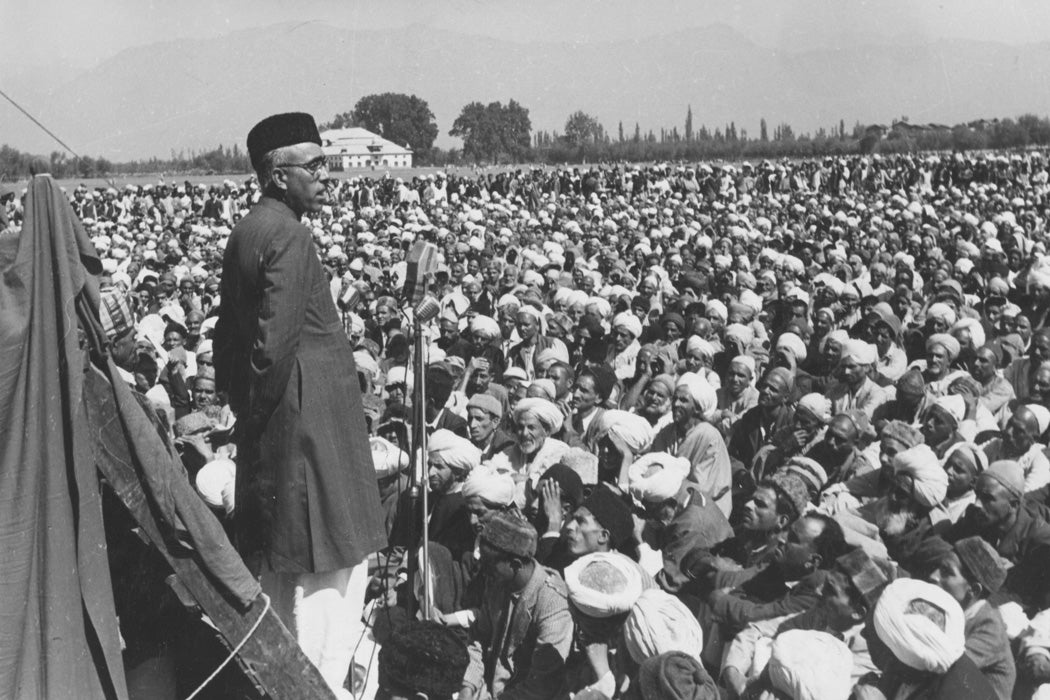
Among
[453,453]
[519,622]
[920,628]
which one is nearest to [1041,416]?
[920,628]

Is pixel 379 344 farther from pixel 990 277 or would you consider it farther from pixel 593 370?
pixel 990 277

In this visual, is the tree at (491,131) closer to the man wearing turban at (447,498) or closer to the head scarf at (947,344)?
the head scarf at (947,344)

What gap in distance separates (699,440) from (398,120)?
5626cm

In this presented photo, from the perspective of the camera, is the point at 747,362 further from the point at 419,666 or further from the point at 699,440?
the point at 419,666

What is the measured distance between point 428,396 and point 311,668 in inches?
202

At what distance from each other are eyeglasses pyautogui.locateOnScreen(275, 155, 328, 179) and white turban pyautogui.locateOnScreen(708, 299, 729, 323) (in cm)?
853

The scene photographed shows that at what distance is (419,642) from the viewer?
12.6 ft

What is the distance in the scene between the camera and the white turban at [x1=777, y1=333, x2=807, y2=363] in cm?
989

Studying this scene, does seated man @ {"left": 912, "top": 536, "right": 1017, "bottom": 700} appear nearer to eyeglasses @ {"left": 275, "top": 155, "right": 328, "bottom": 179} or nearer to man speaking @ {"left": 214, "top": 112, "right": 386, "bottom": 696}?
man speaking @ {"left": 214, "top": 112, "right": 386, "bottom": 696}

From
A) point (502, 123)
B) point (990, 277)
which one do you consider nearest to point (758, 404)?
point (990, 277)

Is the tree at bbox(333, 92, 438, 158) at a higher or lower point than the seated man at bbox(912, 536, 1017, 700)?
Result: higher

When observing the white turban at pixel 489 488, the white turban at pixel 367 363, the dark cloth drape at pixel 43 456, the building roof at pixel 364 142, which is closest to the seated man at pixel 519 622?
the white turban at pixel 489 488

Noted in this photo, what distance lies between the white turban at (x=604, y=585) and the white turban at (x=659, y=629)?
0.09 meters

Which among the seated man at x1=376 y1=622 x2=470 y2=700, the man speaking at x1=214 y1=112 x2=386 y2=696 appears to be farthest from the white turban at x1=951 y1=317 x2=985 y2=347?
the man speaking at x1=214 y1=112 x2=386 y2=696
